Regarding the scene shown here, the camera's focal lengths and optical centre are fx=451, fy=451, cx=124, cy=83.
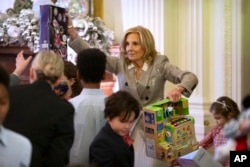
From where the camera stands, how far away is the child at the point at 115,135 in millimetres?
1495

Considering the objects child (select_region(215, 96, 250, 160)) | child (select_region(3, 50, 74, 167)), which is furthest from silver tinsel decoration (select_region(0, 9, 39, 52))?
child (select_region(215, 96, 250, 160))

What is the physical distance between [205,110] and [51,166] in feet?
7.88

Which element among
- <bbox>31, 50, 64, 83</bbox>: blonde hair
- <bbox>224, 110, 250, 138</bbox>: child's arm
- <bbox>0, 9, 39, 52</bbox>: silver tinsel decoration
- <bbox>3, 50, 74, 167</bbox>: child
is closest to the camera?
<bbox>224, 110, 250, 138</bbox>: child's arm

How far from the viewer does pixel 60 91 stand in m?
1.55

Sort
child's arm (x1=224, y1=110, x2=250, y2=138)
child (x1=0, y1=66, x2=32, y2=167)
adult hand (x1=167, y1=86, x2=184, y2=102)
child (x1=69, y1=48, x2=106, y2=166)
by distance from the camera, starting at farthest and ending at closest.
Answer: adult hand (x1=167, y1=86, x2=184, y2=102)
child (x1=69, y1=48, x2=106, y2=166)
child (x1=0, y1=66, x2=32, y2=167)
child's arm (x1=224, y1=110, x2=250, y2=138)

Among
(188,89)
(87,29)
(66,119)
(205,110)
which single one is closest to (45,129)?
(66,119)

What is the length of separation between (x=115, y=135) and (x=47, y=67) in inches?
13.4

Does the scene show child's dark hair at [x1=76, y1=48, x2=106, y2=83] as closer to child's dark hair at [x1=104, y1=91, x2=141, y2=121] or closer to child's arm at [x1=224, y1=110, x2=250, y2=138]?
child's dark hair at [x1=104, y1=91, x2=141, y2=121]

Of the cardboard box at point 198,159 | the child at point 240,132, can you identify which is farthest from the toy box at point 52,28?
the child at point 240,132

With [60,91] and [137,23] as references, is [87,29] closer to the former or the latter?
[137,23]

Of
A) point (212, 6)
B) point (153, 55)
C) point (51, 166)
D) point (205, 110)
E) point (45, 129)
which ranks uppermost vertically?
point (212, 6)

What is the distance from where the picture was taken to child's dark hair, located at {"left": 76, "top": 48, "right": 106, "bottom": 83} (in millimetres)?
1632

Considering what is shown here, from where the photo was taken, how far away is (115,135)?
1.54 metres

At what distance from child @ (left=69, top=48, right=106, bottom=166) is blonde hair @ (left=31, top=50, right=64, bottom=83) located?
0.22m
